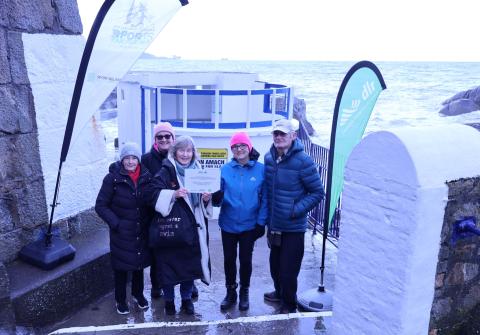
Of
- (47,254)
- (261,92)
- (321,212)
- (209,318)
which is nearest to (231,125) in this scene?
(261,92)

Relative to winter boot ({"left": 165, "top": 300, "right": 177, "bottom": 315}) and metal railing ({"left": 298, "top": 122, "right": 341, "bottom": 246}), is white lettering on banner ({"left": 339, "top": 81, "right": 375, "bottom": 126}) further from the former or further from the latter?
metal railing ({"left": 298, "top": 122, "right": 341, "bottom": 246})

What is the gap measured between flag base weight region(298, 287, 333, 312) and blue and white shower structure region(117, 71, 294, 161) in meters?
3.70

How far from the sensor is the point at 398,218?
8.63ft

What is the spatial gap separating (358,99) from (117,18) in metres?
2.41

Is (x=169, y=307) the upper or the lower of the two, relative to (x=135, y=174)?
lower

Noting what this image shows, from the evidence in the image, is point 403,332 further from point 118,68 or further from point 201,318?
point 118,68

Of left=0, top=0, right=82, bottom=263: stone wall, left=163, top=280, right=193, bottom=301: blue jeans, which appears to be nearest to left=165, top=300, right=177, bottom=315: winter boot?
left=163, top=280, right=193, bottom=301: blue jeans

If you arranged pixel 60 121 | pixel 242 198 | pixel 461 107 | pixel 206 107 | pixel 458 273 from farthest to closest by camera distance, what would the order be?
pixel 461 107 → pixel 206 107 → pixel 60 121 → pixel 242 198 → pixel 458 273

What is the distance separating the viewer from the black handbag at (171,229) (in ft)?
12.8

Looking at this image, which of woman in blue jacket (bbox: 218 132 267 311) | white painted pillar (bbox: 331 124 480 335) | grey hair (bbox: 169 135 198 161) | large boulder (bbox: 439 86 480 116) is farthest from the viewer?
large boulder (bbox: 439 86 480 116)

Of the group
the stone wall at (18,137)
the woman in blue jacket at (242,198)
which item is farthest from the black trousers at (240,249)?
the stone wall at (18,137)

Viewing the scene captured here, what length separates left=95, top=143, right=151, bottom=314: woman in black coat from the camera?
395 cm

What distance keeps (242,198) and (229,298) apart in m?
1.12

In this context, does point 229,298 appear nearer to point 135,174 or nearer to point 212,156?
point 135,174
